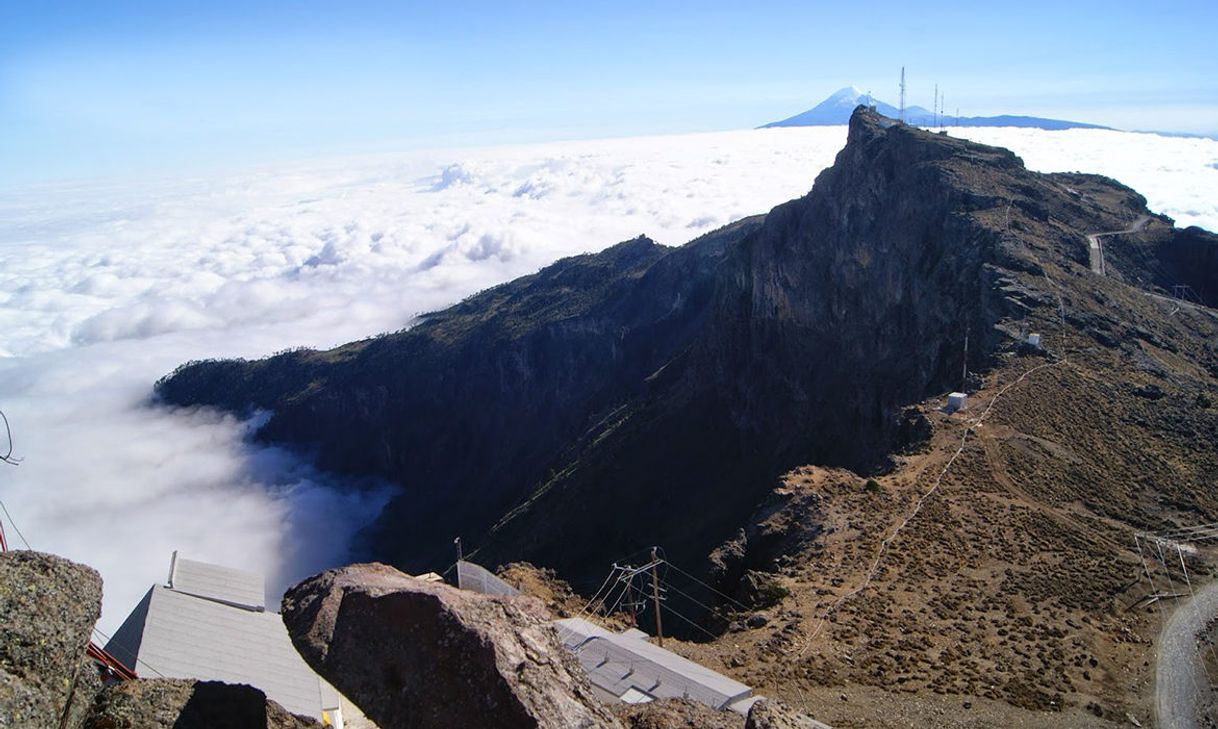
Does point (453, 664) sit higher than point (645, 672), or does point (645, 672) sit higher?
point (453, 664)

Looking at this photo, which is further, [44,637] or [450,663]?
[44,637]

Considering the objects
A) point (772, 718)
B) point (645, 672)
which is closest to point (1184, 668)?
point (645, 672)

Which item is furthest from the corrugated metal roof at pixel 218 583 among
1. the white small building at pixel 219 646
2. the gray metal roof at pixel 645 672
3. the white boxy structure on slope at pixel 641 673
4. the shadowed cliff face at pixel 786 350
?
the shadowed cliff face at pixel 786 350

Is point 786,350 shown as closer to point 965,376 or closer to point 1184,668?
point 965,376

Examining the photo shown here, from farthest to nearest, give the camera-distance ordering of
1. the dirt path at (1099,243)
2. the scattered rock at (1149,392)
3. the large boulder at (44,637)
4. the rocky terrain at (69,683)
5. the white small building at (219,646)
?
the dirt path at (1099,243), the scattered rock at (1149,392), the white small building at (219,646), the rocky terrain at (69,683), the large boulder at (44,637)

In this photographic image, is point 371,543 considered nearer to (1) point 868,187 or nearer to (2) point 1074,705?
(1) point 868,187

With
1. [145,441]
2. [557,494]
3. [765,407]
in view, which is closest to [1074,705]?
[765,407]

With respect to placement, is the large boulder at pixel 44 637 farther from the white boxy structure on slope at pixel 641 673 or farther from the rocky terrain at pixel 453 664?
the white boxy structure on slope at pixel 641 673
